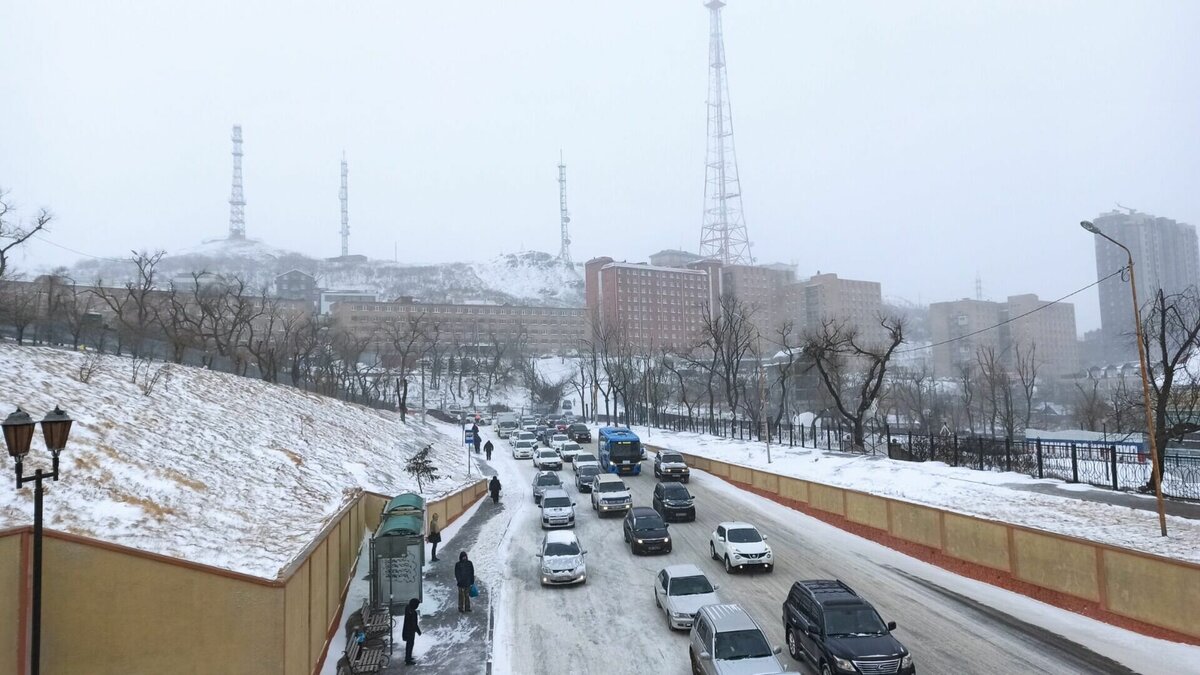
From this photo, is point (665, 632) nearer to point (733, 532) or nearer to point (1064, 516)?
point (733, 532)

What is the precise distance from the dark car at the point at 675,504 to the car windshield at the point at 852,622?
1547 cm

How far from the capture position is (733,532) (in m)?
22.8

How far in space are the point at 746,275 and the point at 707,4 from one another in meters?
71.5

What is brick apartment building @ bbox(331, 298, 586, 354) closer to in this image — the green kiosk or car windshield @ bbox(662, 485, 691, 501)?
car windshield @ bbox(662, 485, 691, 501)

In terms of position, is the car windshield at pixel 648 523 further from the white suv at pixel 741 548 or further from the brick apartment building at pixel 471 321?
the brick apartment building at pixel 471 321

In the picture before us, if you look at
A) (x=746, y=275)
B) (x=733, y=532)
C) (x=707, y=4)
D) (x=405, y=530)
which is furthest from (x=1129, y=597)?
(x=707, y=4)

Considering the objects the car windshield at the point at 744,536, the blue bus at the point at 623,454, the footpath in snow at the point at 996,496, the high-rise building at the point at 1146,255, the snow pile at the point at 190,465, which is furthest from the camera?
the high-rise building at the point at 1146,255

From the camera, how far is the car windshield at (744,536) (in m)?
22.4

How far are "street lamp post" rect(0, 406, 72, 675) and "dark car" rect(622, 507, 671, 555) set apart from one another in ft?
55.6

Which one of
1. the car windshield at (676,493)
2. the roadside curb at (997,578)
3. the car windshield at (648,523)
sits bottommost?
the roadside curb at (997,578)

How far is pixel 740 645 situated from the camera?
43.6 feet

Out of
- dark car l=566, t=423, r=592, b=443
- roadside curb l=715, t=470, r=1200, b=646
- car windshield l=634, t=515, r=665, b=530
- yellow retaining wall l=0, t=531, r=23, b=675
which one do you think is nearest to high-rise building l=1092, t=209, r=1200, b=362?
dark car l=566, t=423, r=592, b=443

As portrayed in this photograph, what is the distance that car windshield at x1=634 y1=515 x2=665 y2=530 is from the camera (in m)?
24.8

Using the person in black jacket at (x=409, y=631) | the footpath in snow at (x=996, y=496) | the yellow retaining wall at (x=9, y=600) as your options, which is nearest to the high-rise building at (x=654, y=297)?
the footpath in snow at (x=996, y=496)
